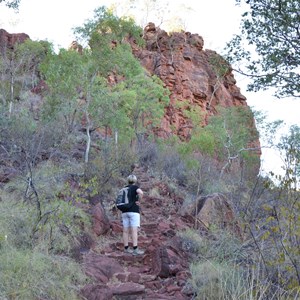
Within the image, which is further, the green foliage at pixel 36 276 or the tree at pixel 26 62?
the tree at pixel 26 62

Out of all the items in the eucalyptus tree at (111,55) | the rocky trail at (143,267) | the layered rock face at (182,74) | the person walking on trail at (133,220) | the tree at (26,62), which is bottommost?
the rocky trail at (143,267)

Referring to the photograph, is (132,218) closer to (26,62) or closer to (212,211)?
(212,211)

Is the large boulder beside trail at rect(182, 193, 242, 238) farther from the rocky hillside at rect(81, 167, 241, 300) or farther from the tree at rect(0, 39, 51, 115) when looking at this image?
the tree at rect(0, 39, 51, 115)

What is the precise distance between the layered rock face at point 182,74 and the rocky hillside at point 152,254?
24.0m

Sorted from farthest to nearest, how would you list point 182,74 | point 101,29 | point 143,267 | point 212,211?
1. point 182,74
2. point 101,29
3. point 212,211
4. point 143,267

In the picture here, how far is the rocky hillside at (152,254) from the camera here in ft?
18.2

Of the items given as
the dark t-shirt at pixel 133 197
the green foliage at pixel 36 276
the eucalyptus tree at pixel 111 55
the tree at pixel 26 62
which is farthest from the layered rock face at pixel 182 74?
the green foliage at pixel 36 276

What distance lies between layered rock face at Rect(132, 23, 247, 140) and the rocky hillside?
78.9 feet

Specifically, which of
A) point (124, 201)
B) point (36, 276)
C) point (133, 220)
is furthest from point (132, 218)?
point (36, 276)

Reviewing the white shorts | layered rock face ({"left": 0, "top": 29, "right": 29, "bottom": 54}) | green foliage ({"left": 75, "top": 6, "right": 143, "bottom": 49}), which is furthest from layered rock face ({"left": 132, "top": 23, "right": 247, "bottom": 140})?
the white shorts

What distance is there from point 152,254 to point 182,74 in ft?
105

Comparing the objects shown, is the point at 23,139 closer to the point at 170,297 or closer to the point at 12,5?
the point at 12,5

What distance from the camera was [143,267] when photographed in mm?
7156

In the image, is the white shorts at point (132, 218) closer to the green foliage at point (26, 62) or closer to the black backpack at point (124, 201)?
the black backpack at point (124, 201)
